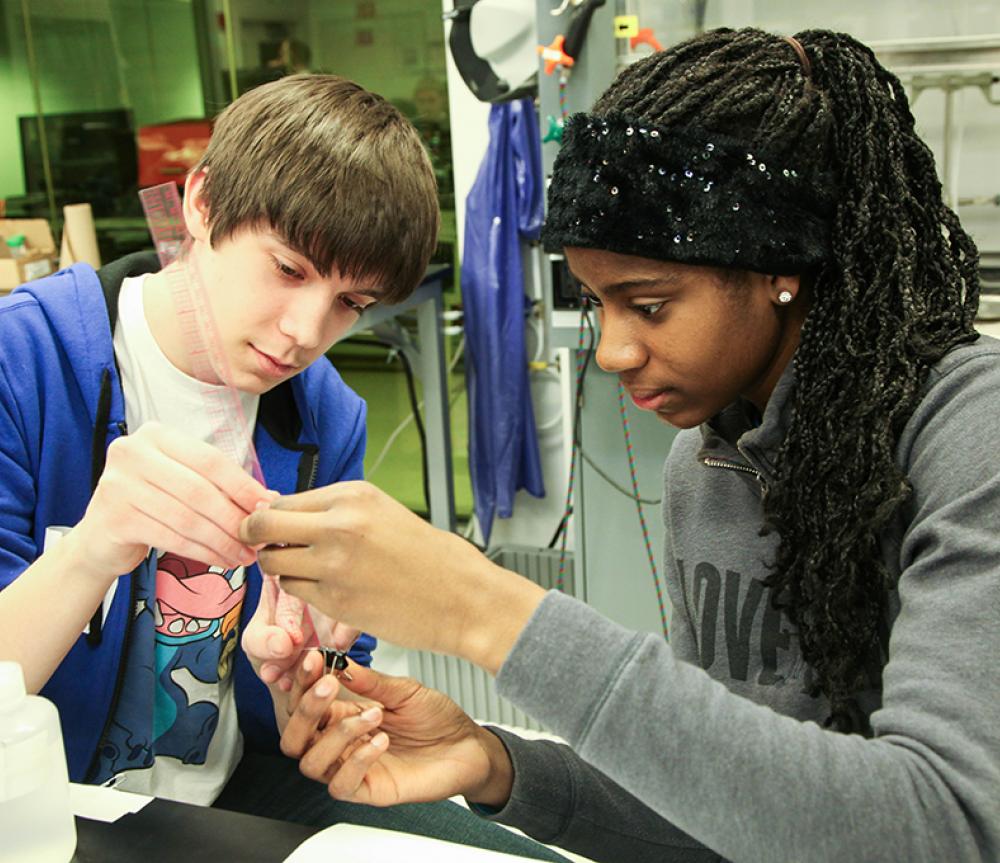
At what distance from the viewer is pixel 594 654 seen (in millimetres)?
666

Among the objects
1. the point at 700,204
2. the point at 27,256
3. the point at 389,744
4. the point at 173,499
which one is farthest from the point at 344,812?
the point at 27,256

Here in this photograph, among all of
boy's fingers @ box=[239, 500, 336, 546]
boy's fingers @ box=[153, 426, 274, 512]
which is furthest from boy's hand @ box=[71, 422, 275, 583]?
boy's fingers @ box=[239, 500, 336, 546]

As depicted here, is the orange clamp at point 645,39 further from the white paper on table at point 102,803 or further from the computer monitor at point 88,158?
the computer monitor at point 88,158

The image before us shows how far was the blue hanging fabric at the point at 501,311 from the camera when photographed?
9.72 feet

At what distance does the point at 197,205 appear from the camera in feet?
3.72

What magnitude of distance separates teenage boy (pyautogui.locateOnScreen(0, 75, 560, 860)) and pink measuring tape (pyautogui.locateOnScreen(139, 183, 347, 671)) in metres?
0.02

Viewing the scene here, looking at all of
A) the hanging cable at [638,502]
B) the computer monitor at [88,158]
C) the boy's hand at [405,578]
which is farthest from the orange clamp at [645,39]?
the computer monitor at [88,158]

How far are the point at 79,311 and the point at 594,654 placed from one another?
2.54 feet

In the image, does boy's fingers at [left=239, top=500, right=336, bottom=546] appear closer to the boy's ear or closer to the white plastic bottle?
the white plastic bottle

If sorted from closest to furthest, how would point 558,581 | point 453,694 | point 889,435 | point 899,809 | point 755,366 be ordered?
point 899,809 → point 889,435 → point 755,366 → point 453,694 → point 558,581

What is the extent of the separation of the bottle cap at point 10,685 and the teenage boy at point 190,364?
297mm

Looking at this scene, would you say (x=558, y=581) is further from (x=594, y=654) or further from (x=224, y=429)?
(x=594, y=654)

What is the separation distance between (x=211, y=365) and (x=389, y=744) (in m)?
0.42

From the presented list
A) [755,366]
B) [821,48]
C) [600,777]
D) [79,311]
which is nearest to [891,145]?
[821,48]
